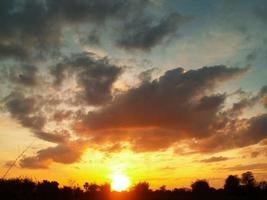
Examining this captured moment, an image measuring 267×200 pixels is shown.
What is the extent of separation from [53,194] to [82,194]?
10.2 m

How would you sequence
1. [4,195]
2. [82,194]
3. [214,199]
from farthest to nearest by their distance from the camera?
[214,199] → [82,194] → [4,195]

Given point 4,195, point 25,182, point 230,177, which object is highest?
point 230,177

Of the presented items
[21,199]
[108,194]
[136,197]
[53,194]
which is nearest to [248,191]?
[136,197]

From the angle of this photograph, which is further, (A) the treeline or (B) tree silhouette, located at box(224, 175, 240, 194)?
(B) tree silhouette, located at box(224, 175, 240, 194)

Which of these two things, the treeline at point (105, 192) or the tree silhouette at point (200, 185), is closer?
the treeline at point (105, 192)

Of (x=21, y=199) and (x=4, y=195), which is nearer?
(x=4, y=195)

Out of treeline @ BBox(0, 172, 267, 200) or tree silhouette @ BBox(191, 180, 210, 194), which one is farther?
tree silhouette @ BBox(191, 180, 210, 194)

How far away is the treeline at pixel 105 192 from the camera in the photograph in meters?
45.4

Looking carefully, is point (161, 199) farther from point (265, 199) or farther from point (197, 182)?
point (197, 182)

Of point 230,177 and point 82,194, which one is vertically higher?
point 230,177

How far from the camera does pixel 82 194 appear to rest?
242 feet

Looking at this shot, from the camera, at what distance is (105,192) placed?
8650cm

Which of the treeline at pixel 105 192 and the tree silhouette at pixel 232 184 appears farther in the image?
the tree silhouette at pixel 232 184

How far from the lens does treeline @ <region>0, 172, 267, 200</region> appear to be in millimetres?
45412
